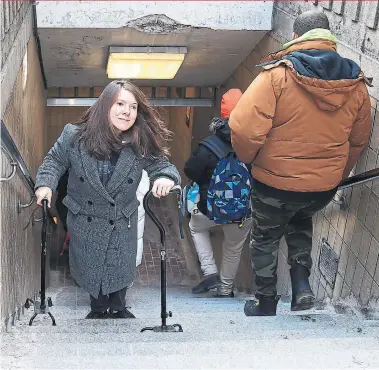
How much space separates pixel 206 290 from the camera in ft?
20.2

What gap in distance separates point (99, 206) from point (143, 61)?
384cm

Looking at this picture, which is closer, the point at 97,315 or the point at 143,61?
the point at 97,315

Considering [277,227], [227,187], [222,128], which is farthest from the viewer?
[227,187]

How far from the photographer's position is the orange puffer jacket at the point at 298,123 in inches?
140

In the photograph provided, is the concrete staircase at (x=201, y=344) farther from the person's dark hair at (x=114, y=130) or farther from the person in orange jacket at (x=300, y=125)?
the person's dark hair at (x=114, y=130)

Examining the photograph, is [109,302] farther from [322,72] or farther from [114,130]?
[322,72]

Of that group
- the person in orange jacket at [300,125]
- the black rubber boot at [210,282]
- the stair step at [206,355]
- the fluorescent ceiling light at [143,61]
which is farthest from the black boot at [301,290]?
the fluorescent ceiling light at [143,61]

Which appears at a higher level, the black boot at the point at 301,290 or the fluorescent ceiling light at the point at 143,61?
the fluorescent ceiling light at the point at 143,61

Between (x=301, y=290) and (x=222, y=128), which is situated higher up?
(x=222, y=128)

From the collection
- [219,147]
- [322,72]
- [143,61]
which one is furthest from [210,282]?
[322,72]

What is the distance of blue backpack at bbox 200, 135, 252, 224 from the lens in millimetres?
4875

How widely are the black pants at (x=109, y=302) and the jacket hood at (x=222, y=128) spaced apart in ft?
4.53

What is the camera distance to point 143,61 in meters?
7.23

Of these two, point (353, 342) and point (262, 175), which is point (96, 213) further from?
point (353, 342)
